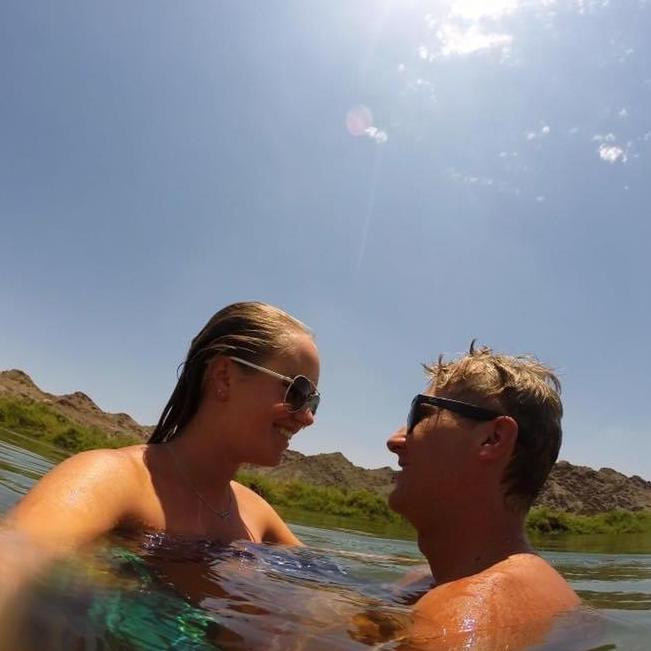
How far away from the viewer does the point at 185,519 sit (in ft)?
9.23

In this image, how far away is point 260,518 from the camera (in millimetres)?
3592

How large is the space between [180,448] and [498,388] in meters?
1.56

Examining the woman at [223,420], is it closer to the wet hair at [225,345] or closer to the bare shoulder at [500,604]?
the wet hair at [225,345]

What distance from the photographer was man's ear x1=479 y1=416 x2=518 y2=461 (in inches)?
101

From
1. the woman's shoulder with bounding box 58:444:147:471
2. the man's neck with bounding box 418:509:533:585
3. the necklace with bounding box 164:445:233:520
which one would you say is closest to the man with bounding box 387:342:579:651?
the man's neck with bounding box 418:509:533:585

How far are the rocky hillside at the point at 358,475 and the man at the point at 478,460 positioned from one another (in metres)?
27.3

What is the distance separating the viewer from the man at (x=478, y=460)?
2.55 meters

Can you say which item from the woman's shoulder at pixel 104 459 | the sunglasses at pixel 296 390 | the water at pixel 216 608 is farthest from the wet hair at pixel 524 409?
the woman's shoulder at pixel 104 459

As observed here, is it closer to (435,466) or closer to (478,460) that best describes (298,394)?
(435,466)

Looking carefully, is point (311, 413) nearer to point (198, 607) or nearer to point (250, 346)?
point (250, 346)

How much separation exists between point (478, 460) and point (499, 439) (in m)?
0.13

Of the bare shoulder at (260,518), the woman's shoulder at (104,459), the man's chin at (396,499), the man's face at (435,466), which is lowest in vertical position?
the bare shoulder at (260,518)

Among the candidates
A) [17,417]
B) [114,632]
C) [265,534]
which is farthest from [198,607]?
[17,417]

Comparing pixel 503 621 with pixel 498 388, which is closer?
pixel 503 621
